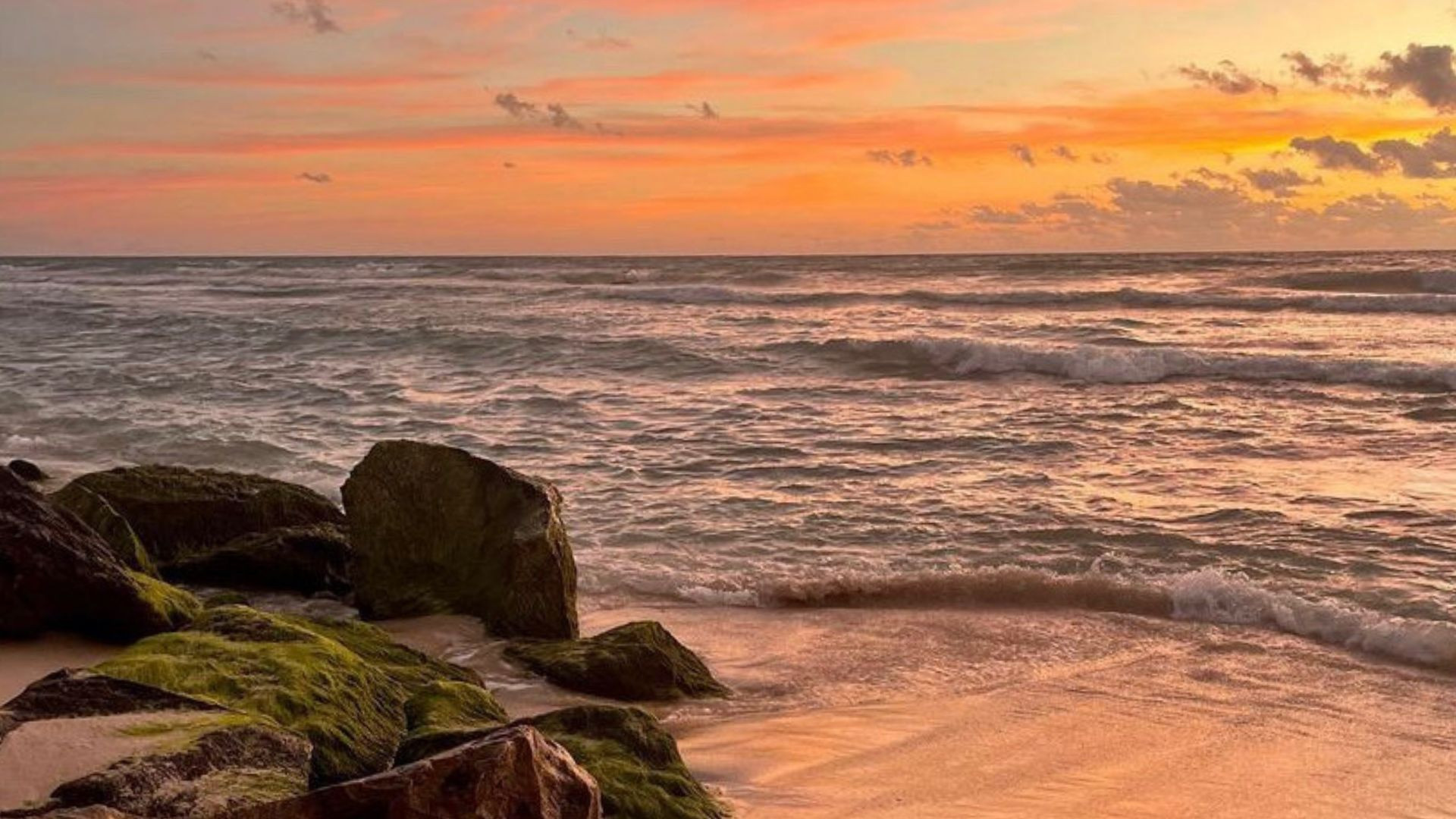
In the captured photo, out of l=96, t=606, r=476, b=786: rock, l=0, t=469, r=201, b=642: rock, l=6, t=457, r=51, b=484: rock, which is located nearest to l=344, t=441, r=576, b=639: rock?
l=96, t=606, r=476, b=786: rock

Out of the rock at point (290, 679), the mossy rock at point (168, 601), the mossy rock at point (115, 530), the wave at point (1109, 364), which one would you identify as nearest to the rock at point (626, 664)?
the rock at point (290, 679)

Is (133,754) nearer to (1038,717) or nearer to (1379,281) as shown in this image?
(1038,717)

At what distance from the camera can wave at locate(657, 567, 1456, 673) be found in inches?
344

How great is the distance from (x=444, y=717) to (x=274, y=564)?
4.43 m

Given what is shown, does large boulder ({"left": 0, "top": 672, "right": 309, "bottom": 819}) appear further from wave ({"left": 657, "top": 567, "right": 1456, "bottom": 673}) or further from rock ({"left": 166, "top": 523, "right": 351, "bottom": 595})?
wave ({"left": 657, "top": 567, "right": 1456, "bottom": 673})

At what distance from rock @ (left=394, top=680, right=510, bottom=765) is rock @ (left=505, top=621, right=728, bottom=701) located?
143cm

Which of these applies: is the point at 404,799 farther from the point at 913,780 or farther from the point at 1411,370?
the point at 1411,370

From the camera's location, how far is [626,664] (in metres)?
7.19

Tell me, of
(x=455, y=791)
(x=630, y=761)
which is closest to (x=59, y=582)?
(x=630, y=761)

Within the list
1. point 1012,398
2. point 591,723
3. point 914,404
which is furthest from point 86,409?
point 591,723

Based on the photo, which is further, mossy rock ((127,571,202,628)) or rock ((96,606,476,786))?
mossy rock ((127,571,202,628))

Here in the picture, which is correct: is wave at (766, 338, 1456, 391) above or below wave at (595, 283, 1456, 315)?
below

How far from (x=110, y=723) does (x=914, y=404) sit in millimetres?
15699

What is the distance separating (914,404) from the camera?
1912 centimetres
